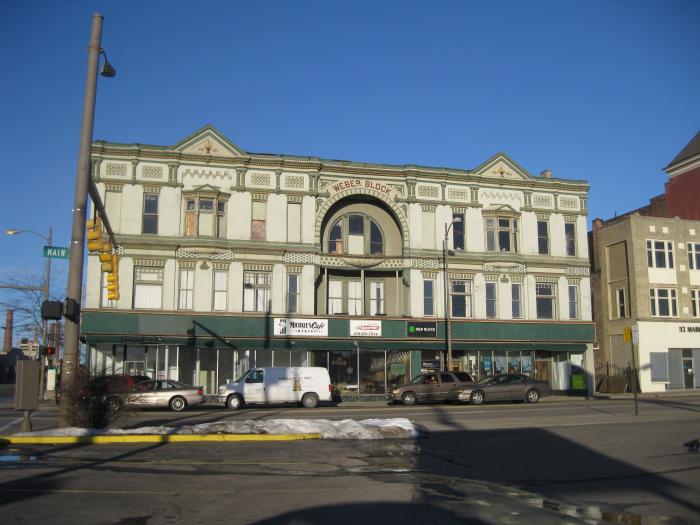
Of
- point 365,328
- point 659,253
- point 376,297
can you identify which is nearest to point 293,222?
point 376,297

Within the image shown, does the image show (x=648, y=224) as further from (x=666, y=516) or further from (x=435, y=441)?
(x=666, y=516)

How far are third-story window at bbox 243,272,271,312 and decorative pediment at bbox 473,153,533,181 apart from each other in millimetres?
15059

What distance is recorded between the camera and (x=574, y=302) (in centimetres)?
4322

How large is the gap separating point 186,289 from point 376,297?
11.1 metres

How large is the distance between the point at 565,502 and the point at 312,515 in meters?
3.82

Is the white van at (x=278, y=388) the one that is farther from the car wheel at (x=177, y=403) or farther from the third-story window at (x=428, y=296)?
the third-story window at (x=428, y=296)

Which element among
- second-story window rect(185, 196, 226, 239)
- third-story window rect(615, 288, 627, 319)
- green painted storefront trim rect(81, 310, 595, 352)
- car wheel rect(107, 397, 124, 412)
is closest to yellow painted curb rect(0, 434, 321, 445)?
car wheel rect(107, 397, 124, 412)

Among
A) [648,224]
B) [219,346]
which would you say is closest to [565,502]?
[219,346]

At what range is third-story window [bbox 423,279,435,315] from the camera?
133 feet

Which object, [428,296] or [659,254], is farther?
[659,254]

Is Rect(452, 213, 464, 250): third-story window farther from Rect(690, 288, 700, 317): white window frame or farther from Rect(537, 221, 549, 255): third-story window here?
Rect(690, 288, 700, 317): white window frame

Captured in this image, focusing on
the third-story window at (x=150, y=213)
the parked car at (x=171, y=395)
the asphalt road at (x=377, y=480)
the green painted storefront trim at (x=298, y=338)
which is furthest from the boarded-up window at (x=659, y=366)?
the third-story window at (x=150, y=213)

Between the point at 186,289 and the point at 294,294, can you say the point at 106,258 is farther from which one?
the point at 294,294

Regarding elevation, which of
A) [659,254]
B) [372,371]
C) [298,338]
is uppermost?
[659,254]
